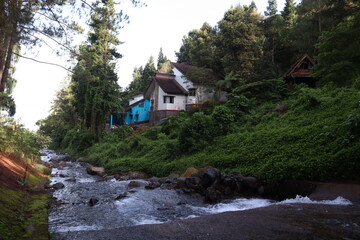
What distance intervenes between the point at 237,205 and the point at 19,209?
5.55 metres

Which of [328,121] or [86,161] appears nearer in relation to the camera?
[328,121]

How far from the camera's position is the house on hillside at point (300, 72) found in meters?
26.2

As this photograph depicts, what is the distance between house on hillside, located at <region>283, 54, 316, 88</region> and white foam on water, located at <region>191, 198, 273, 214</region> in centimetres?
2134

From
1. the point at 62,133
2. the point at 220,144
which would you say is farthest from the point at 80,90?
the point at 220,144

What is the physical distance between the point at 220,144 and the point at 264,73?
15636 mm

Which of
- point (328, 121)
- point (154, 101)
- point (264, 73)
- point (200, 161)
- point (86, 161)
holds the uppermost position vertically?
point (264, 73)

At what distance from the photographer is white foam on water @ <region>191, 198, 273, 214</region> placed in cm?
696

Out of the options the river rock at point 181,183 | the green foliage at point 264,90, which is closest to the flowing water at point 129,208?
the river rock at point 181,183

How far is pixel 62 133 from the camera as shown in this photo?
141ft

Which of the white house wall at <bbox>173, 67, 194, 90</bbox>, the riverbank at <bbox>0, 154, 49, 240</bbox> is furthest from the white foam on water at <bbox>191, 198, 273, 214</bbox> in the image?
the white house wall at <bbox>173, 67, 194, 90</bbox>

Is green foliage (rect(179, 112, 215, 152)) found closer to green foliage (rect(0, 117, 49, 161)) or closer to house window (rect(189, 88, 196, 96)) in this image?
green foliage (rect(0, 117, 49, 161))

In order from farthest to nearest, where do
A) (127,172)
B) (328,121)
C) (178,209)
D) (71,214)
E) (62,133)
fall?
(62,133)
(127,172)
(328,121)
(178,209)
(71,214)

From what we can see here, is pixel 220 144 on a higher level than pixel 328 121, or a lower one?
lower

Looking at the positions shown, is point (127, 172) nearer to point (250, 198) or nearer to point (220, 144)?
point (220, 144)
